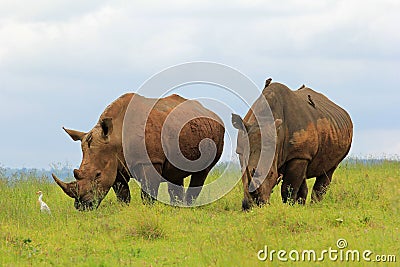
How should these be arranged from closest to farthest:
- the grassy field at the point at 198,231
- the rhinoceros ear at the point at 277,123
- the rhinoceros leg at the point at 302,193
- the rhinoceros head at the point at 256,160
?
the grassy field at the point at 198,231 < the rhinoceros head at the point at 256,160 < the rhinoceros ear at the point at 277,123 < the rhinoceros leg at the point at 302,193

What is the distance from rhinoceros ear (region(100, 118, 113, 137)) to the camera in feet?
41.8

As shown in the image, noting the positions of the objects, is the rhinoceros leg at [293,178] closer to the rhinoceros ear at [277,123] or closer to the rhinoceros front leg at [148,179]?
the rhinoceros ear at [277,123]

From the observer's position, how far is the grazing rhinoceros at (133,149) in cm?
1258

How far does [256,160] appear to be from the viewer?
12000 millimetres

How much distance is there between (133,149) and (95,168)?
878 mm

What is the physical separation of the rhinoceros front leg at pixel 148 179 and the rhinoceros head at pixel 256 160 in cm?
185

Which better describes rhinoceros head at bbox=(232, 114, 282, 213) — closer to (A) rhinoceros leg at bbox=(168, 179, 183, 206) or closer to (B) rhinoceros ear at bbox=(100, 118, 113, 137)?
(B) rhinoceros ear at bbox=(100, 118, 113, 137)

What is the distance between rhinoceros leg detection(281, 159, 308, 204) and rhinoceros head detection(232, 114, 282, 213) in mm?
687

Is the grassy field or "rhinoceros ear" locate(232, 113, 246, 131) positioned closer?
the grassy field

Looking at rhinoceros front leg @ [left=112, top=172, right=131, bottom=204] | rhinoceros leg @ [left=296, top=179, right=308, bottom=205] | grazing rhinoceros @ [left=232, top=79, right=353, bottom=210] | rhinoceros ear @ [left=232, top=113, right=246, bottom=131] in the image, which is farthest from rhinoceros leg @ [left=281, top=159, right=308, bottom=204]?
rhinoceros front leg @ [left=112, top=172, right=131, bottom=204]

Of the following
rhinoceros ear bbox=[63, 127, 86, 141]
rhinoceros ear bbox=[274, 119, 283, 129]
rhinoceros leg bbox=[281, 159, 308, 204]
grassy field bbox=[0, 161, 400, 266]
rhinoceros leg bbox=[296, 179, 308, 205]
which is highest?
rhinoceros ear bbox=[274, 119, 283, 129]

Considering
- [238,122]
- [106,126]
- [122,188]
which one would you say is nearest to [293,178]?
[238,122]

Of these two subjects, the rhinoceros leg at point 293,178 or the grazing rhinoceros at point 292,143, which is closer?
the grazing rhinoceros at point 292,143

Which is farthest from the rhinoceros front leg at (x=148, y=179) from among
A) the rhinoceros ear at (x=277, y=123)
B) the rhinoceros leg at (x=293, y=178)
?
the rhinoceros ear at (x=277, y=123)
